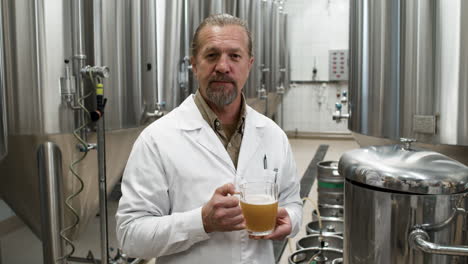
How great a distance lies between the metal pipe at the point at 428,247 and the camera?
1.26 meters

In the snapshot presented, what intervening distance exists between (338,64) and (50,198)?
22.8 feet

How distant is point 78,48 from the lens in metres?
2.07

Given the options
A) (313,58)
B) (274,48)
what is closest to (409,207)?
(274,48)

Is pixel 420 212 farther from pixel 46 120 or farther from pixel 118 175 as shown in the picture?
pixel 118 175

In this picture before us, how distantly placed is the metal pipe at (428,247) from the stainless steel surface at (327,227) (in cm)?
151

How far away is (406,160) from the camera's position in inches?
58.1

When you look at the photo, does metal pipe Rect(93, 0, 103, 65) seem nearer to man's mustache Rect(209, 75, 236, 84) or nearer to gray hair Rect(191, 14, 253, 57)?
gray hair Rect(191, 14, 253, 57)

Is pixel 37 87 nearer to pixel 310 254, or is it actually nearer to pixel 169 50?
pixel 169 50

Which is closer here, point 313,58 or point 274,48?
point 274,48

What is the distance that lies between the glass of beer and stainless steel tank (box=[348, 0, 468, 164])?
1.29 metres

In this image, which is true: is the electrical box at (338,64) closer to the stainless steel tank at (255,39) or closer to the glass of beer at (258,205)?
the stainless steel tank at (255,39)

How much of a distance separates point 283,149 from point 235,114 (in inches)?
7.8

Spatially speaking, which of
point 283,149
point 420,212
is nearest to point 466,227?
point 420,212

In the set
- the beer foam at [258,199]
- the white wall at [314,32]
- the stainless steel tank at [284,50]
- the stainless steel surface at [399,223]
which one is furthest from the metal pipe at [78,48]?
the white wall at [314,32]
